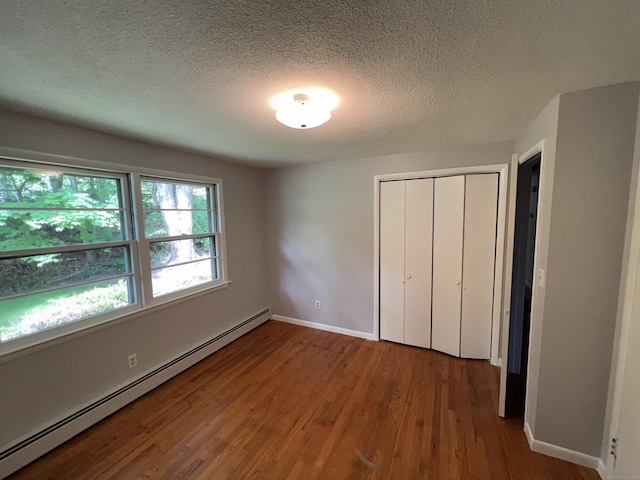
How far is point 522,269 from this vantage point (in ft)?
7.70

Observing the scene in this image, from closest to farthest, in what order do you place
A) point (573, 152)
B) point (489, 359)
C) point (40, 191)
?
point (573, 152) → point (40, 191) → point (489, 359)

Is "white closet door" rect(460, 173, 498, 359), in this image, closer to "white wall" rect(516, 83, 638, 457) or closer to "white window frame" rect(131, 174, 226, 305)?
"white wall" rect(516, 83, 638, 457)

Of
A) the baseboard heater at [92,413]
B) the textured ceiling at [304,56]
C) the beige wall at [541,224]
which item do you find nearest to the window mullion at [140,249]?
the textured ceiling at [304,56]

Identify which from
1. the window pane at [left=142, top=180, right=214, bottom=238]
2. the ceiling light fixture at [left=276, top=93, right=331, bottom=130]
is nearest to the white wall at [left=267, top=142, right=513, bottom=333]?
the window pane at [left=142, top=180, right=214, bottom=238]

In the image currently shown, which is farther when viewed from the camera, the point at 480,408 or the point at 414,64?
the point at 480,408

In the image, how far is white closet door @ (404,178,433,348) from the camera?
108 inches

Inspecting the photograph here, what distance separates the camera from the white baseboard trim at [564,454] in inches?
59.5

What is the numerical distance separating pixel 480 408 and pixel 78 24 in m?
3.17

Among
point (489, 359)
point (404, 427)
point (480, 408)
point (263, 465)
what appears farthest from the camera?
point (489, 359)

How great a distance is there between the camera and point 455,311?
2.70 meters

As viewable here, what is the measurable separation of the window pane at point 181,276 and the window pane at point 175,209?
1.19ft

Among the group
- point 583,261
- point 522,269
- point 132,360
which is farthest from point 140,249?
point 522,269

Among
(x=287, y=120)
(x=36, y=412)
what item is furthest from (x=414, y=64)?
(x=36, y=412)

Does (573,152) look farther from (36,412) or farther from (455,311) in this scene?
(36,412)
